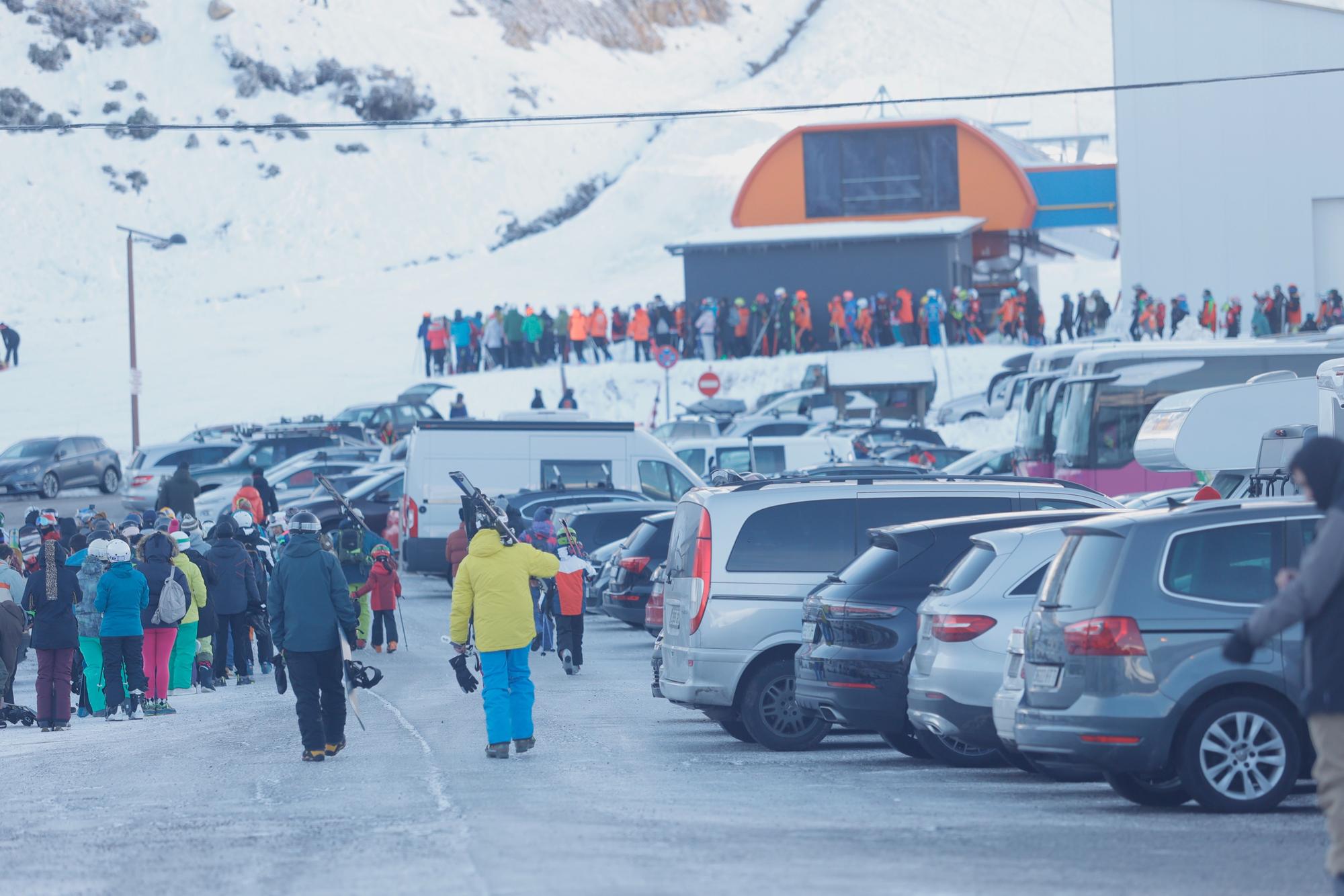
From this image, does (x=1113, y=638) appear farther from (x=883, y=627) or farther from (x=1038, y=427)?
(x=1038, y=427)

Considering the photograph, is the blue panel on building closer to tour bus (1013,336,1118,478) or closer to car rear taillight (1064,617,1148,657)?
tour bus (1013,336,1118,478)

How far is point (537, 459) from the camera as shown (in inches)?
1045

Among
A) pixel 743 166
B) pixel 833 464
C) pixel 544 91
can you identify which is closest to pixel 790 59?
pixel 544 91

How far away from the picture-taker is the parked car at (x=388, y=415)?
40.3m

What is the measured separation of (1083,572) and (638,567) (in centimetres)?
1073

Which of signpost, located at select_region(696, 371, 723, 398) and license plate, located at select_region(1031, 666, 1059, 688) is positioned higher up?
signpost, located at select_region(696, 371, 723, 398)

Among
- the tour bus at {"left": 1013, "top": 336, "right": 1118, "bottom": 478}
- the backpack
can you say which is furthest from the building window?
the backpack

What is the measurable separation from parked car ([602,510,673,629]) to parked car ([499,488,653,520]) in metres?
3.80

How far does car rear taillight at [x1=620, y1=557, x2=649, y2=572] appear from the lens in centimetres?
1944

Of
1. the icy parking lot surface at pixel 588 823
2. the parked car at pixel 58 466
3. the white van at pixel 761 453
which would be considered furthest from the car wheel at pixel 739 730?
the parked car at pixel 58 466

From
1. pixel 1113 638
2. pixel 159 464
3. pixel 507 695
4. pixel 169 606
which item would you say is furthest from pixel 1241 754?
pixel 159 464

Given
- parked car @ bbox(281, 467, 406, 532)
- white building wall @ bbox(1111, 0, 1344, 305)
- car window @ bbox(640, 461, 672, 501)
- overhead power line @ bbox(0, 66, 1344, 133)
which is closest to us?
overhead power line @ bbox(0, 66, 1344, 133)

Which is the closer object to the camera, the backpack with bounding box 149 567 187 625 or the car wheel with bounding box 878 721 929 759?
the car wheel with bounding box 878 721 929 759

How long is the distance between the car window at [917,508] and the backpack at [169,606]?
639 centimetres
